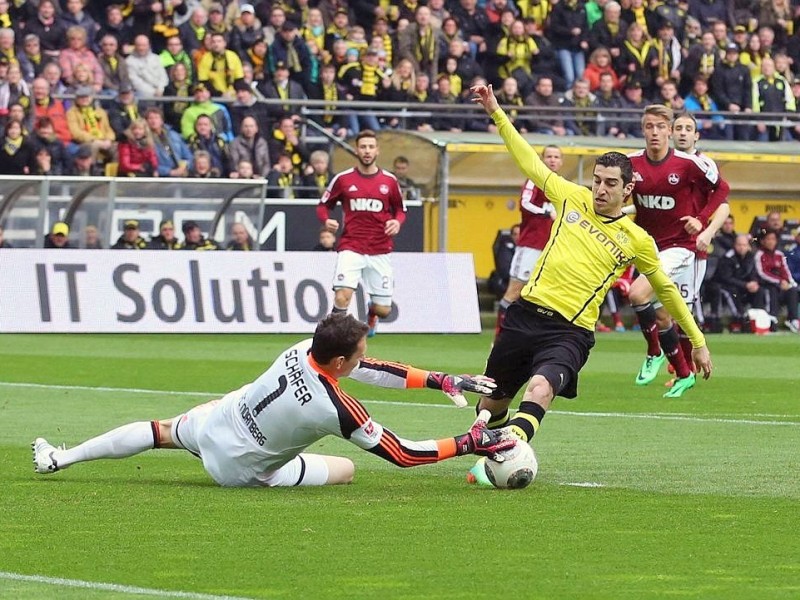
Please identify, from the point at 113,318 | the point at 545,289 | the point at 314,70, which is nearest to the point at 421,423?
the point at 545,289

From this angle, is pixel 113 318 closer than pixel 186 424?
No

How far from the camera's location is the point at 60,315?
2284cm

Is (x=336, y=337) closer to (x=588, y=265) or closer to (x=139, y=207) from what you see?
(x=588, y=265)

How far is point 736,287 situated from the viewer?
1100 inches

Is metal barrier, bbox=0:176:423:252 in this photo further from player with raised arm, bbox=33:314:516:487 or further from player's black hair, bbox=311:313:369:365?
player's black hair, bbox=311:313:369:365

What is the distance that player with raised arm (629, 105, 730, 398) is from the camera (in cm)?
1512

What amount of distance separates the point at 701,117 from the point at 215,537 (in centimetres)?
2578

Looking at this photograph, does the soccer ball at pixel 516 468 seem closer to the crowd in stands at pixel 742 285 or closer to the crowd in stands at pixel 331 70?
the crowd in stands at pixel 331 70

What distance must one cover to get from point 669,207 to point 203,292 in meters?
9.46

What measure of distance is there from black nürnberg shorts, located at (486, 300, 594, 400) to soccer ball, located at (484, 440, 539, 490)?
592 mm

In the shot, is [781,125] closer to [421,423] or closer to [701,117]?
[701,117]

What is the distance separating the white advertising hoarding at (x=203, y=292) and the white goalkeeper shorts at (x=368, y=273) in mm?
2753

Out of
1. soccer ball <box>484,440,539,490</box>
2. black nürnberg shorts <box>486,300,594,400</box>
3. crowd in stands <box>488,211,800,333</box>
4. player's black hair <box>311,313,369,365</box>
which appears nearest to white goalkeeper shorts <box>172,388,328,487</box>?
player's black hair <box>311,313,369,365</box>

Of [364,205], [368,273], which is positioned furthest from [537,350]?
[368,273]
